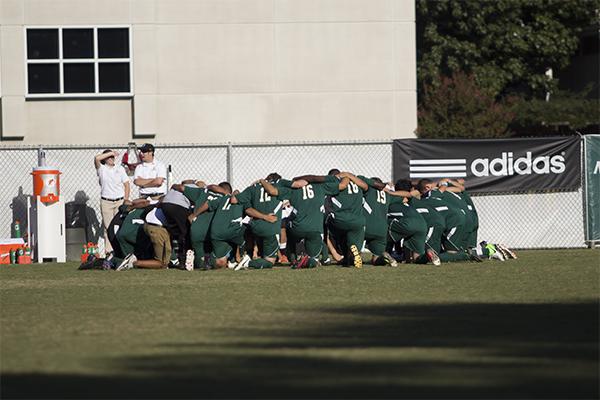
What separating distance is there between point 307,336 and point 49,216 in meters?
13.4

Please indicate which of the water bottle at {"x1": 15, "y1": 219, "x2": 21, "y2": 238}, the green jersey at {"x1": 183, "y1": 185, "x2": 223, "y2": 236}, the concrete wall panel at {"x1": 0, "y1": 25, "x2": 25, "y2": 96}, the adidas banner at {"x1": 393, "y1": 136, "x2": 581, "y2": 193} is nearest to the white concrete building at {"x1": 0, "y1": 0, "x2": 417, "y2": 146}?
the concrete wall panel at {"x1": 0, "y1": 25, "x2": 25, "y2": 96}

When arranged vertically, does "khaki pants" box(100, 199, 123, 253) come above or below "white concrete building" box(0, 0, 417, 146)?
below

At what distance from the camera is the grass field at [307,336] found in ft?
26.6

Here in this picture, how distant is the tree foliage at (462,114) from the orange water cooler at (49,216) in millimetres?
22428

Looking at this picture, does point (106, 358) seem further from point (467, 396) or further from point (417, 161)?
point (417, 161)

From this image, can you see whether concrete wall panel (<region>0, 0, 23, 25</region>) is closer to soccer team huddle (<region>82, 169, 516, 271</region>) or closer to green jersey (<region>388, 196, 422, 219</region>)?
soccer team huddle (<region>82, 169, 516, 271</region>)

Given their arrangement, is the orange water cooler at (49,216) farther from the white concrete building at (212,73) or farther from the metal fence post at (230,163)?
the white concrete building at (212,73)

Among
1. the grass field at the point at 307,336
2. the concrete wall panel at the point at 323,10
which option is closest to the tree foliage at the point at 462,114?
the concrete wall panel at the point at 323,10

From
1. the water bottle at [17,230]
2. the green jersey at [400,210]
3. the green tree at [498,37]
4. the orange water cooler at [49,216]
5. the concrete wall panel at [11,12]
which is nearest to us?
the green jersey at [400,210]

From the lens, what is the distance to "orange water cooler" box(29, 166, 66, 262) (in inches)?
914

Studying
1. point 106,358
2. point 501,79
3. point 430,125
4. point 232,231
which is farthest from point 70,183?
point 501,79

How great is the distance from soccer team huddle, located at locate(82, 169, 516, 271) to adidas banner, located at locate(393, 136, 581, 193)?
10.5 feet

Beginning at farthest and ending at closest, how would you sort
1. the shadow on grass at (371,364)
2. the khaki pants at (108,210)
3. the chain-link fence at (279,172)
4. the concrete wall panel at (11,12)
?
the concrete wall panel at (11,12), the chain-link fence at (279,172), the khaki pants at (108,210), the shadow on grass at (371,364)

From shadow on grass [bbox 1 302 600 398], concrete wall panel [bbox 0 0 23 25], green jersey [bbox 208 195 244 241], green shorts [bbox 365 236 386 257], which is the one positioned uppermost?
concrete wall panel [bbox 0 0 23 25]
